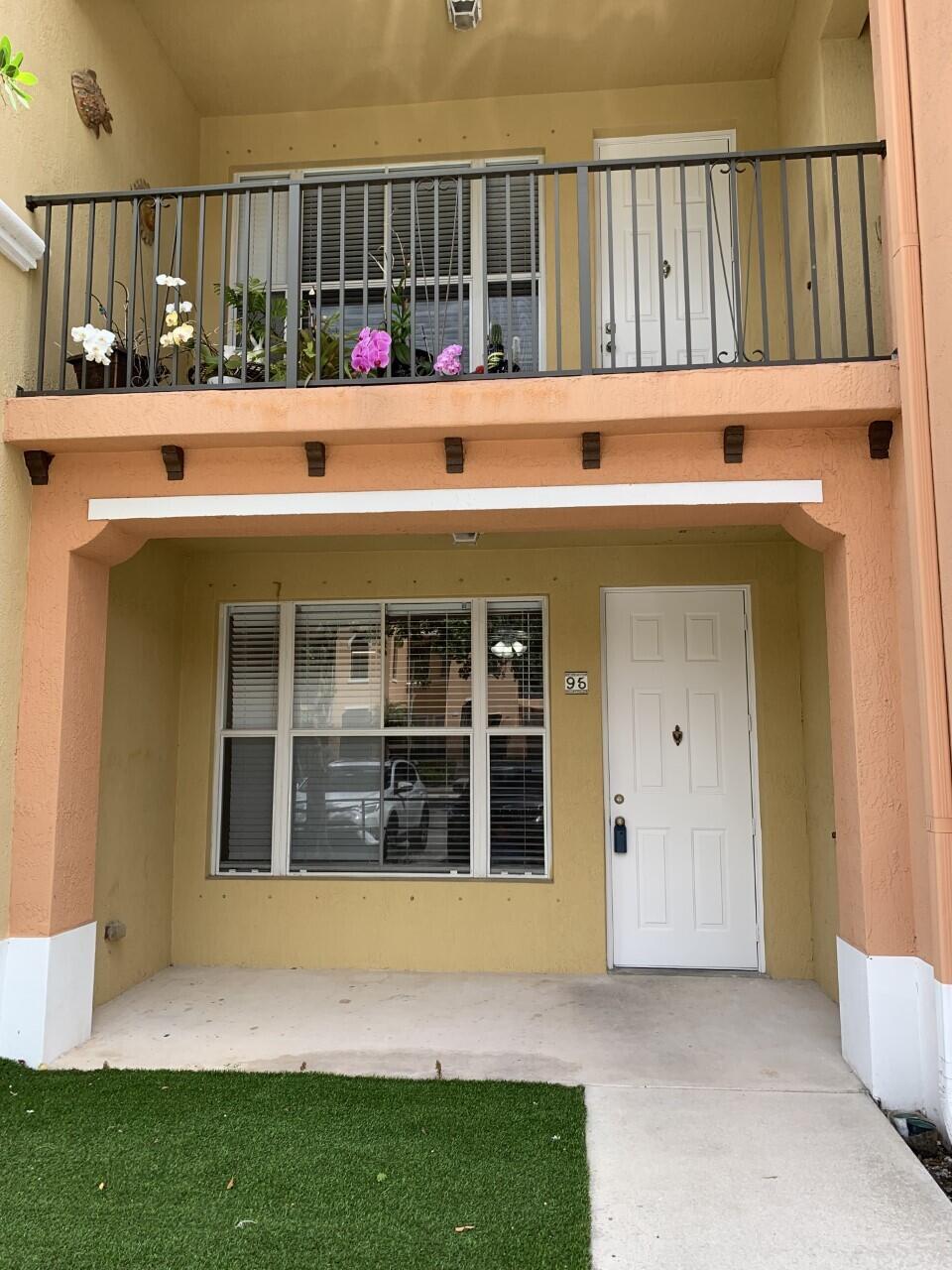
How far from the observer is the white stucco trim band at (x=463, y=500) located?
3900 millimetres

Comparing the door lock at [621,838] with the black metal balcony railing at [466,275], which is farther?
the door lock at [621,838]

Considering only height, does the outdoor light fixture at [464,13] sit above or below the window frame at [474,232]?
above

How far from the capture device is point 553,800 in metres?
5.56

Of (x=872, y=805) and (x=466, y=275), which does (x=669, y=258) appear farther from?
(x=872, y=805)

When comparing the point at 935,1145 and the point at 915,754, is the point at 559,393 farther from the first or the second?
the point at 935,1145

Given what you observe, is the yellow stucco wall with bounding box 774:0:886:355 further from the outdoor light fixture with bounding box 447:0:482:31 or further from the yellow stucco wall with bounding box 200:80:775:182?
the outdoor light fixture with bounding box 447:0:482:31

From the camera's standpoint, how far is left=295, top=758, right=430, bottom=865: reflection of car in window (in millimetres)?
5730

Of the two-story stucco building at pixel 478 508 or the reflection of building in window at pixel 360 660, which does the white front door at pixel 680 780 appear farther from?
the reflection of building in window at pixel 360 660

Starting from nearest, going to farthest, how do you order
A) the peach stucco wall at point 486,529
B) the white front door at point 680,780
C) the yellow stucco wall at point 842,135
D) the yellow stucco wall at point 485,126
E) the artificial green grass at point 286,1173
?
the artificial green grass at point 286,1173
the peach stucco wall at point 486,529
the yellow stucco wall at point 842,135
the white front door at point 680,780
the yellow stucco wall at point 485,126

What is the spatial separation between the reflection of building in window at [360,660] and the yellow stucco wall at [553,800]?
0.32m

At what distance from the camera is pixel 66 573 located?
13.7 feet

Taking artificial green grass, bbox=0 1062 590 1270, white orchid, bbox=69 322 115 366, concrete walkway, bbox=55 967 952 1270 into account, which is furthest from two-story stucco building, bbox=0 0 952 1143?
artificial green grass, bbox=0 1062 590 1270

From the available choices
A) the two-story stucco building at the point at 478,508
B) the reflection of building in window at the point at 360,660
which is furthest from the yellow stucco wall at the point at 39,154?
the reflection of building in window at the point at 360,660

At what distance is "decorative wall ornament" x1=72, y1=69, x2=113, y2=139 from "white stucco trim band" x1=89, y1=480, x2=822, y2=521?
2.20 meters
